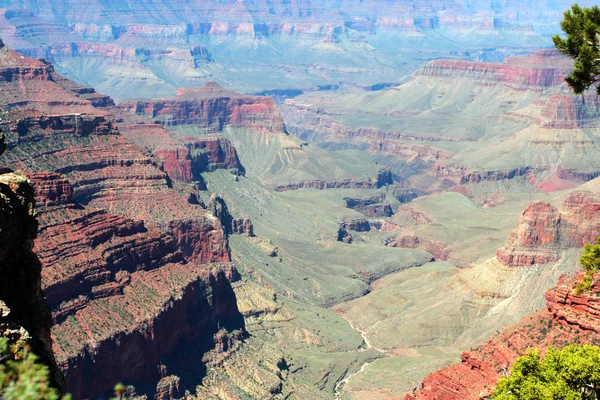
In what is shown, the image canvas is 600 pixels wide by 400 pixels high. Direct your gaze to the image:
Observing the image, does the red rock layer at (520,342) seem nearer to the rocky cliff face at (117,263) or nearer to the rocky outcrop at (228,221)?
the rocky cliff face at (117,263)

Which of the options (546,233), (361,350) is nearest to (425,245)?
(546,233)

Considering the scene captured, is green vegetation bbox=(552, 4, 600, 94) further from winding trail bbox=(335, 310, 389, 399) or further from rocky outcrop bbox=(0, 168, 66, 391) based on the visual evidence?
winding trail bbox=(335, 310, 389, 399)

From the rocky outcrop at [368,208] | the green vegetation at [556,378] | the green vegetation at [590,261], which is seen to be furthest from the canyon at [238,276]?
the rocky outcrop at [368,208]

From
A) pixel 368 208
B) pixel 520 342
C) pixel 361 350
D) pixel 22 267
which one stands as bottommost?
pixel 368 208

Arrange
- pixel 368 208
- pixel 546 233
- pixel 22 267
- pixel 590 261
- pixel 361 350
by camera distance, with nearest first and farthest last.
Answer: pixel 22 267, pixel 590 261, pixel 361 350, pixel 546 233, pixel 368 208

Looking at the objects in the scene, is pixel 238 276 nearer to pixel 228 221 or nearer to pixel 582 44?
pixel 228 221

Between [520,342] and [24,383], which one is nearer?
[24,383]

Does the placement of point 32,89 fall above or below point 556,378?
below

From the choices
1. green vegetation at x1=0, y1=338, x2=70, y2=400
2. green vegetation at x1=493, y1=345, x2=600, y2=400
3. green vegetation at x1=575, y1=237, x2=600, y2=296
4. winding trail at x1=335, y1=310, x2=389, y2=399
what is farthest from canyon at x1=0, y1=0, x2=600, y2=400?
green vegetation at x1=575, y1=237, x2=600, y2=296
